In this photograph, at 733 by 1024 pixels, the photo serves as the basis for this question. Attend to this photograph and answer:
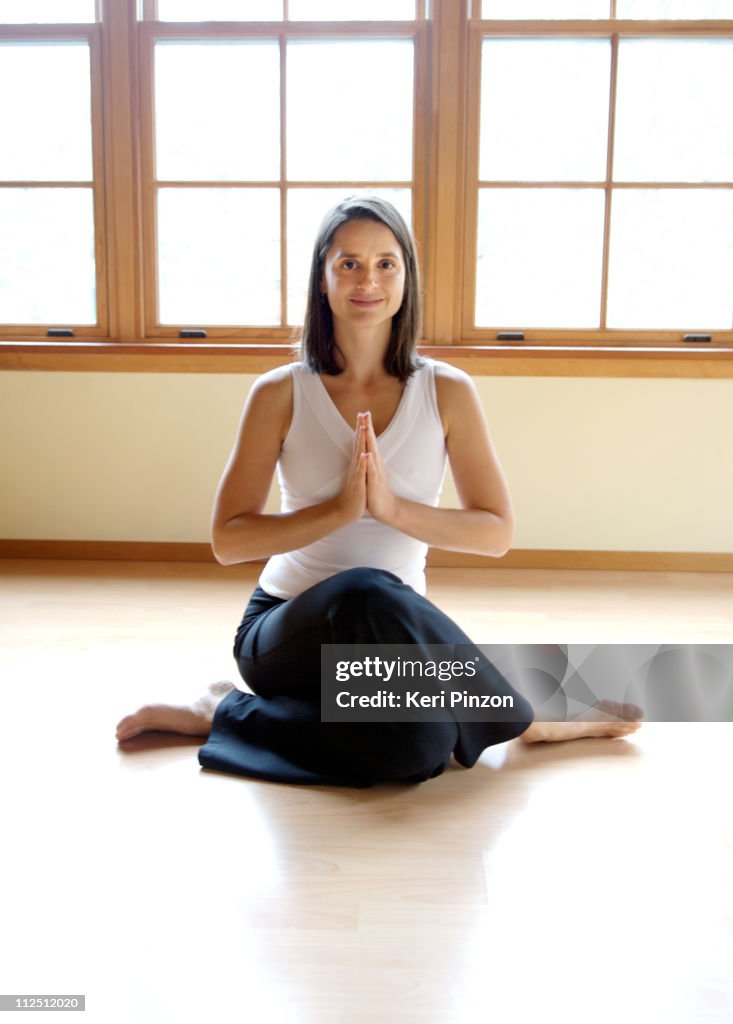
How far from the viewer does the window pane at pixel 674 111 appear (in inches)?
133

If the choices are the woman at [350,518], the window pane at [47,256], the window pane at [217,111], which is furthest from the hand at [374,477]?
the window pane at [47,256]

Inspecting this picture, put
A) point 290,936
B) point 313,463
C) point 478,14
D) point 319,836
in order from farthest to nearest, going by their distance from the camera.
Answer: point 478,14
point 313,463
point 319,836
point 290,936

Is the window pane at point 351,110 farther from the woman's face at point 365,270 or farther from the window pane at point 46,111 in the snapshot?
the woman's face at point 365,270

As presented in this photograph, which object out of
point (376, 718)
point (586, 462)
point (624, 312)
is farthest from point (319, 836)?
point (624, 312)

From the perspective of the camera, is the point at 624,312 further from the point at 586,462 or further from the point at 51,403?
the point at 51,403

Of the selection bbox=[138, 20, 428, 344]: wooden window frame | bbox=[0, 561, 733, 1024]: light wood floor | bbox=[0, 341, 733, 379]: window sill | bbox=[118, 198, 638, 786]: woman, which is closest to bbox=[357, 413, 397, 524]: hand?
bbox=[118, 198, 638, 786]: woman

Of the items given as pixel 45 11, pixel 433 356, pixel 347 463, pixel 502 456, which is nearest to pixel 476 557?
pixel 502 456

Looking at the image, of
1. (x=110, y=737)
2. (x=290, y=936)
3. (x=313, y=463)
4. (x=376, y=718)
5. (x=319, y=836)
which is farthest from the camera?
(x=110, y=737)

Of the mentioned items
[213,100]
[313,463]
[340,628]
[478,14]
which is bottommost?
[340,628]

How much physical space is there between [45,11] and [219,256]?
39.3 inches

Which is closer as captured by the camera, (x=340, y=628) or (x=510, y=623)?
(x=340, y=628)

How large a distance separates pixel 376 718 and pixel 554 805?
1.11 ft

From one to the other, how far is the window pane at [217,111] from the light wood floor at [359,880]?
193 centimetres

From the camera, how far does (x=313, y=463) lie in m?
1.88
